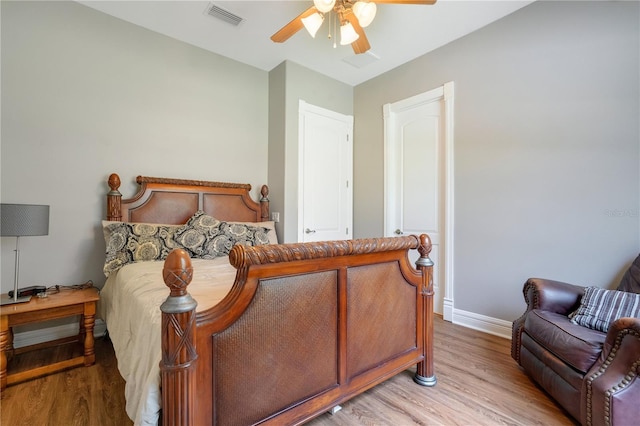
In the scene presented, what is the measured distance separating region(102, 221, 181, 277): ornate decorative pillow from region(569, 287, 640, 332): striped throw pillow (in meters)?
2.99

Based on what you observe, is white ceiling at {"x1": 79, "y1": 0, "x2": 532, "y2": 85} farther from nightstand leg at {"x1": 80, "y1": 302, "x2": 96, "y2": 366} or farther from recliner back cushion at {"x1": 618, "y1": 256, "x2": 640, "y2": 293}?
nightstand leg at {"x1": 80, "y1": 302, "x2": 96, "y2": 366}

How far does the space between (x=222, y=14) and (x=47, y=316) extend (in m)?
2.79

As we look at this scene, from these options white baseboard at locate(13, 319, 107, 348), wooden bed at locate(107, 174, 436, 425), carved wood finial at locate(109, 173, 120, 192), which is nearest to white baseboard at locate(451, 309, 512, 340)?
wooden bed at locate(107, 174, 436, 425)

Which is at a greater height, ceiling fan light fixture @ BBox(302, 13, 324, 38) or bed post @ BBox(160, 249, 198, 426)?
ceiling fan light fixture @ BBox(302, 13, 324, 38)

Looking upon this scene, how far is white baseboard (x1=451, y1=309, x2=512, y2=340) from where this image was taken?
2.60 m

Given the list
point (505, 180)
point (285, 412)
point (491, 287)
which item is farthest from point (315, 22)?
point (491, 287)

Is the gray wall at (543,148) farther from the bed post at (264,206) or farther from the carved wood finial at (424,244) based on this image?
the bed post at (264,206)

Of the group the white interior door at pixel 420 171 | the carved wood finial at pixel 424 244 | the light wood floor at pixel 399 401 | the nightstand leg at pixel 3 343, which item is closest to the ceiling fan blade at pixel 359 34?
the white interior door at pixel 420 171

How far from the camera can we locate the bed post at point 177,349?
946 mm

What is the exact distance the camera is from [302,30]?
2854 mm

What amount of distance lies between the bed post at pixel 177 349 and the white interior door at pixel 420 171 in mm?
2737

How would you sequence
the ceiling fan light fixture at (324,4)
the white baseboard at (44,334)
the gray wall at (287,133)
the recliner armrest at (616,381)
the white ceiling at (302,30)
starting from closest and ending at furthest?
the recliner armrest at (616,381) → the ceiling fan light fixture at (324,4) → the white baseboard at (44,334) → the white ceiling at (302,30) → the gray wall at (287,133)

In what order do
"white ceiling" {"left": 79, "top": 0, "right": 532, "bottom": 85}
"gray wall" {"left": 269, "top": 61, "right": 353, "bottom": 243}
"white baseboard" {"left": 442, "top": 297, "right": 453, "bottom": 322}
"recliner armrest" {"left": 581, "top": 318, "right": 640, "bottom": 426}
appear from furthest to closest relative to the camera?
"gray wall" {"left": 269, "top": 61, "right": 353, "bottom": 243} < "white baseboard" {"left": 442, "top": 297, "right": 453, "bottom": 322} < "white ceiling" {"left": 79, "top": 0, "right": 532, "bottom": 85} < "recliner armrest" {"left": 581, "top": 318, "right": 640, "bottom": 426}

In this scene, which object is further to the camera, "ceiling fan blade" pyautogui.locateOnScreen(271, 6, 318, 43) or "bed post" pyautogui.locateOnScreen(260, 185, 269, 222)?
"bed post" pyautogui.locateOnScreen(260, 185, 269, 222)
